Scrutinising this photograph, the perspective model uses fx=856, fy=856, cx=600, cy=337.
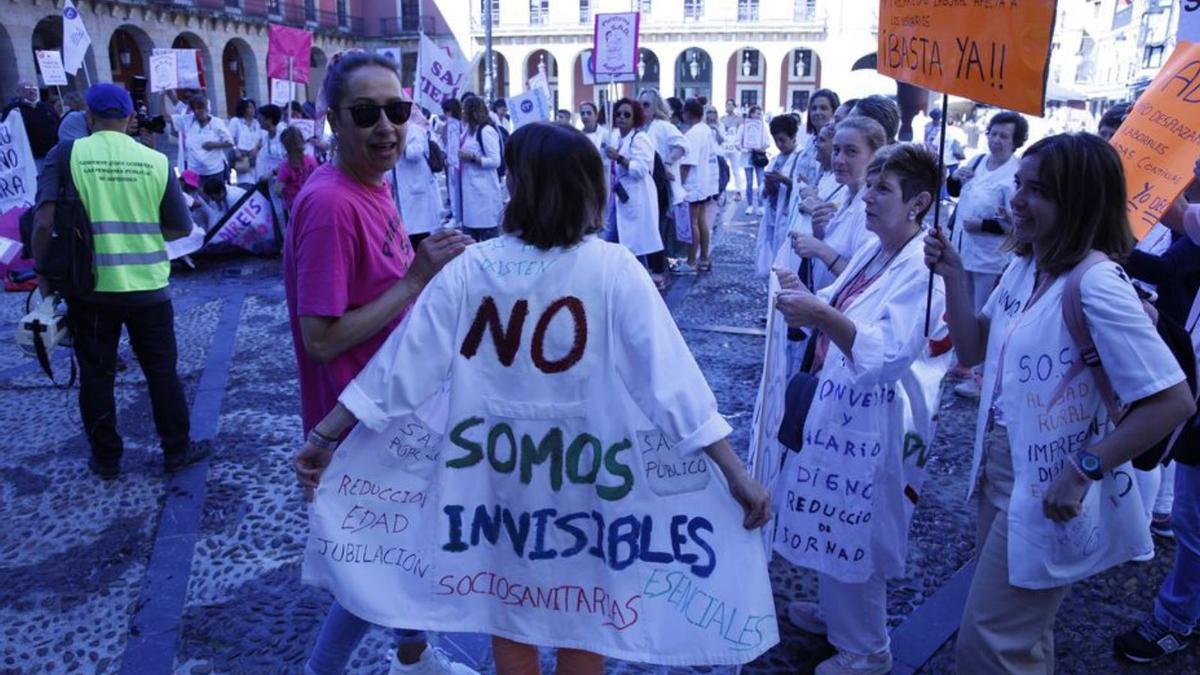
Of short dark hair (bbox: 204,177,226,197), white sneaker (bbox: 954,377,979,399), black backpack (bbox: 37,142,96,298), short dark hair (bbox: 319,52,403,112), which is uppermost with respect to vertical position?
short dark hair (bbox: 319,52,403,112)

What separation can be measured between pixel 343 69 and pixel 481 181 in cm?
654

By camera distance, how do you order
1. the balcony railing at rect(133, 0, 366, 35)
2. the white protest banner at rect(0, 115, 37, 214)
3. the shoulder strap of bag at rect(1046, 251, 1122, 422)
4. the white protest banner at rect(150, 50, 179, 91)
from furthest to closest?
the balcony railing at rect(133, 0, 366, 35) → the white protest banner at rect(150, 50, 179, 91) → the white protest banner at rect(0, 115, 37, 214) → the shoulder strap of bag at rect(1046, 251, 1122, 422)

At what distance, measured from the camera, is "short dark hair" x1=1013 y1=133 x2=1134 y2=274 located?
1.90 m

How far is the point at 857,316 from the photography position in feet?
7.89

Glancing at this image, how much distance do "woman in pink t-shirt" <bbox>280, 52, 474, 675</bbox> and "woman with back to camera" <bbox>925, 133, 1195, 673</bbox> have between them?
4.35 feet

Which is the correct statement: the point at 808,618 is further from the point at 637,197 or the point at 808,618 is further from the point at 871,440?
the point at 637,197

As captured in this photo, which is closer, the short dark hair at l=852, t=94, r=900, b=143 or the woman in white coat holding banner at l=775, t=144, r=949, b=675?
the woman in white coat holding banner at l=775, t=144, r=949, b=675

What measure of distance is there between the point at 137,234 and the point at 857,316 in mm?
3246

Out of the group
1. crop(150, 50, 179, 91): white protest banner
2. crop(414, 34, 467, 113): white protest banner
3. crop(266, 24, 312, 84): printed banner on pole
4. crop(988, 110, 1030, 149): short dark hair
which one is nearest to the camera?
crop(988, 110, 1030, 149): short dark hair

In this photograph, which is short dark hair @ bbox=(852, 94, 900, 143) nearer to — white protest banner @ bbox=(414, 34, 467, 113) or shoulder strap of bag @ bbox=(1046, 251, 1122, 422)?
shoulder strap of bag @ bbox=(1046, 251, 1122, 422)

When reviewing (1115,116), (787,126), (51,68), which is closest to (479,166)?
(787,126)

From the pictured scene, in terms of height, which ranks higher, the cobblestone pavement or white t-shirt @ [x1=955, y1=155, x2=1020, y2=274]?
white t-shirt @ [x1=955, y1=155, x2=1020, y2=274]

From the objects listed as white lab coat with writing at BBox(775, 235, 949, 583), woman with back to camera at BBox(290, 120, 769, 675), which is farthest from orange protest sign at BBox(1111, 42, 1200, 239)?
woman with back to camera at BBox(290, 120, 769, 675)

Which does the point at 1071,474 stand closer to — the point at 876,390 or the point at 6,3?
the point at 876,390
